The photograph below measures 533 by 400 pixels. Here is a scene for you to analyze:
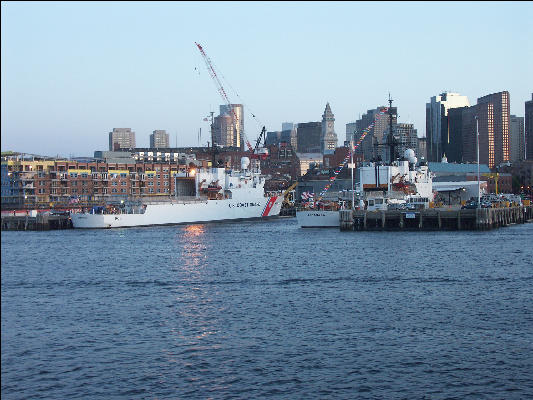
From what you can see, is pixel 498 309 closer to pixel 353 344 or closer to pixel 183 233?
pixel 353 344

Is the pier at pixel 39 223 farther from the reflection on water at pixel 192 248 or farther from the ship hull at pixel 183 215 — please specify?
the reflection on water at pixel 192 248

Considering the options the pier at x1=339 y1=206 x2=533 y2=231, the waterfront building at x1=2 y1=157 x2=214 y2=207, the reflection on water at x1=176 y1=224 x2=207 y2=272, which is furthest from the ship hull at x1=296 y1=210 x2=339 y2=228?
the waterfront building at x1=2 y1=157 x2=214 y2=207

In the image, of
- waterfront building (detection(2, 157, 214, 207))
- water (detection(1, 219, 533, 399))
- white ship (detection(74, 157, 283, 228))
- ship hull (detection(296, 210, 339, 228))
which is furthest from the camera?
waterfront building (detection(2, 157, 214, 207))

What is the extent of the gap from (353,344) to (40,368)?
12490 millimetres

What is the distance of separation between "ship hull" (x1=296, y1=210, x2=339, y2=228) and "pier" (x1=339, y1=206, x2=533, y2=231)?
247 inches

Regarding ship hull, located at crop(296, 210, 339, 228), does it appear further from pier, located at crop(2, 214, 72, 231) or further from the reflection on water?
pier, located at crop(2, 214, 72, 231)

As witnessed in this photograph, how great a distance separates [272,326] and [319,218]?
63.5 meters

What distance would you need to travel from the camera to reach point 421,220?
8512 centimetres

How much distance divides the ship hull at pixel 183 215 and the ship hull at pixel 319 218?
2463 cm

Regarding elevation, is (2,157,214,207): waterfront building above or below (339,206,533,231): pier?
above

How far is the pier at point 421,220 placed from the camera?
85.1 metres

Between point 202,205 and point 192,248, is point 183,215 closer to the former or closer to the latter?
point 202,205

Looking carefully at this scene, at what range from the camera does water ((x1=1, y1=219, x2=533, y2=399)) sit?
78.1ft

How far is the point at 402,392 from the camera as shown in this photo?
74.3ft
